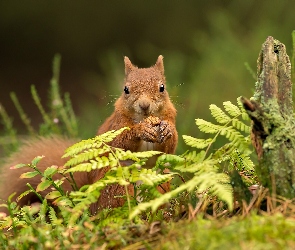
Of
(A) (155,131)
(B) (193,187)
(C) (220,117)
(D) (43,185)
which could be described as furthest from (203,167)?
(A) (155,131)

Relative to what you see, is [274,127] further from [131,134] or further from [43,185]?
[131,134]

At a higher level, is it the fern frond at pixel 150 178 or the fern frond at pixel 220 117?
the fern frond at pixel 220 117

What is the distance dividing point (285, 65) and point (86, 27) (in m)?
6.27

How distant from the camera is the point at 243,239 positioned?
72.5 inches

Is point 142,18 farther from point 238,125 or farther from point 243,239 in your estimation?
point 243,239

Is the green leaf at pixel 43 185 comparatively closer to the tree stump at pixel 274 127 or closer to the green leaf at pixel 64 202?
the green leaf at pixel 64 202

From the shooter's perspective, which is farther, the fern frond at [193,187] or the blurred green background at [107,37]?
the blurred green background at [107,37]

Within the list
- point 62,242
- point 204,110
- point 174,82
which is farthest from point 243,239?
point 174,82

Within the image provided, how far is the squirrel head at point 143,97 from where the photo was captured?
3.38 m

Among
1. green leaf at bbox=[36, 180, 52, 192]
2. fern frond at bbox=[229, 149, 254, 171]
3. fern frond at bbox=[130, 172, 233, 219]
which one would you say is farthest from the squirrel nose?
fern frond at bbox=[130, 172, 233, 219]

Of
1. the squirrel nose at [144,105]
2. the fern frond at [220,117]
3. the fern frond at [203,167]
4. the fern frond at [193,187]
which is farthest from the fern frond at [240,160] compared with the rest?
the squirrel nose at [144,105]

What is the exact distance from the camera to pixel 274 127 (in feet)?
7.53

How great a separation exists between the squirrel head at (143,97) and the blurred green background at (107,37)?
2280 millimetres

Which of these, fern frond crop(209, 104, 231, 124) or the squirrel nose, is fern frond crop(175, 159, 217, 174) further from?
the squirrel nose
